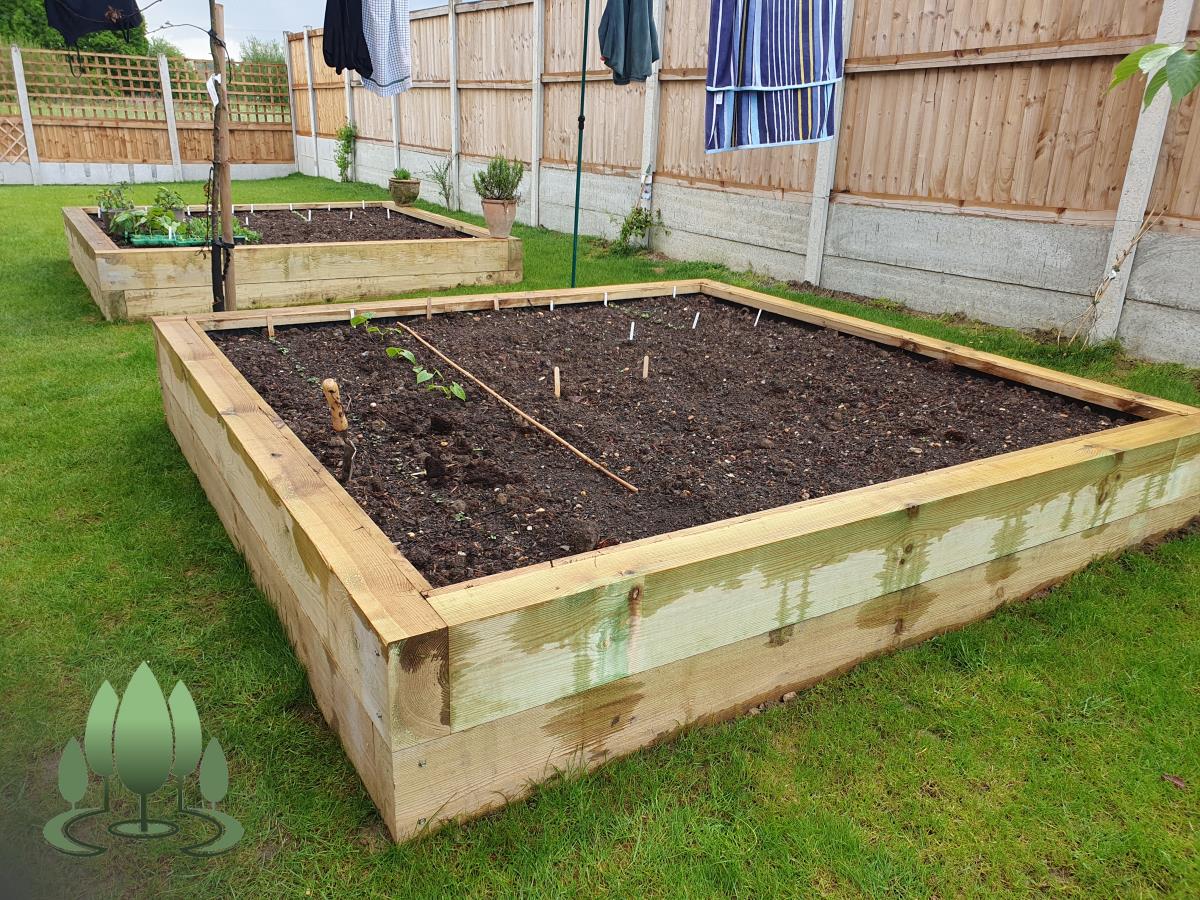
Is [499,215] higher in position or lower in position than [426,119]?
lower

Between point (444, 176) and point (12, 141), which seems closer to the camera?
point (444, 176)

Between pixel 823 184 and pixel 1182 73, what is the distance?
18.4ft

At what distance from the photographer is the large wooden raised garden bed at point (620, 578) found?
157cm

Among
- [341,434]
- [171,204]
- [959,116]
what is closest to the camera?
[341,434]

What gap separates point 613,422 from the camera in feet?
9.95

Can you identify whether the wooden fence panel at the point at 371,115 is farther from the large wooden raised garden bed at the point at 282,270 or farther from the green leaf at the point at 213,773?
the green leaf at the point at 213,773

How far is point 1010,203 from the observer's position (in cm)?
510

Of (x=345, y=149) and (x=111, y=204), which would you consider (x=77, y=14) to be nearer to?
(x=111, y=204)

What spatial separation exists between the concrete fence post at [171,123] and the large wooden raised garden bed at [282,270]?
8154 millimetres

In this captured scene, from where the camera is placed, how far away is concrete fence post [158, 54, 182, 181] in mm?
13977

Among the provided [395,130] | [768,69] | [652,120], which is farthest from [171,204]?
[395,130]

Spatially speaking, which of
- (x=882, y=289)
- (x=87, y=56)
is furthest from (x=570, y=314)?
(x=87, y=56)

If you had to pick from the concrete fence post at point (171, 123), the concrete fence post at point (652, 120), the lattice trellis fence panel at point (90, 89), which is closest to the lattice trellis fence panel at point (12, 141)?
the lattice trellis fence panel at point (90, 89)

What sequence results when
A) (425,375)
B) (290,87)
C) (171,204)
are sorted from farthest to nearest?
(290,87), (171,204), (425,375)
